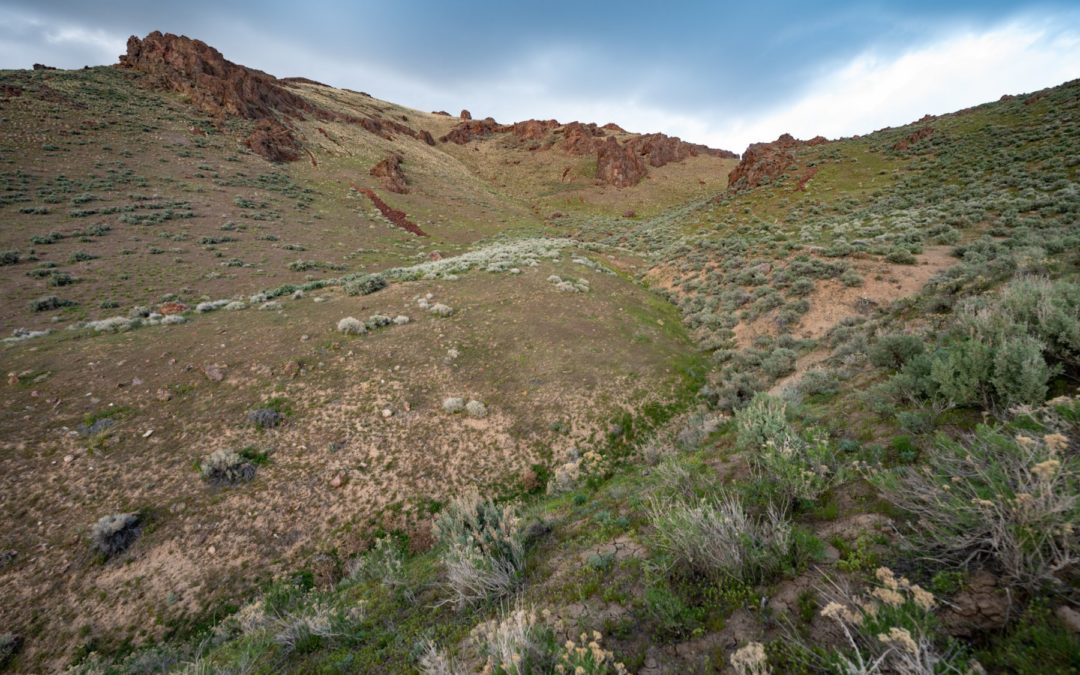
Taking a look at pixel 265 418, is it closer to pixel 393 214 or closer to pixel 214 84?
pixel 393 214

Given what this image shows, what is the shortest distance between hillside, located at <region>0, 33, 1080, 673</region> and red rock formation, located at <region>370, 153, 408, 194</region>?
2017cm

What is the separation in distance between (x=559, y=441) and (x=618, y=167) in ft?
202

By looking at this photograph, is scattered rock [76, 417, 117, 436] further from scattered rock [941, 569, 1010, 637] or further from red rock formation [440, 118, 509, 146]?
red rock formation [440, 118, 509, 146]

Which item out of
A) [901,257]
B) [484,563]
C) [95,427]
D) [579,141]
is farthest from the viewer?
[579,141]

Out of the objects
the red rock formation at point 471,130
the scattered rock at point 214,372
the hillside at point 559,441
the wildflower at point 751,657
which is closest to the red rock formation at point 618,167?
the red rock formation at point 471,130

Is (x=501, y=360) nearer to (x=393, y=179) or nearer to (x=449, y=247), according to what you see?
(x=449, y=247)

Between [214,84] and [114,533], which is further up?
[214,84]

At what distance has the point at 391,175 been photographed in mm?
45031

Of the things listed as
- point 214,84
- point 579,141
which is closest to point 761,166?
point 579,141

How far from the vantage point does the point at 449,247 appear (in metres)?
33.3

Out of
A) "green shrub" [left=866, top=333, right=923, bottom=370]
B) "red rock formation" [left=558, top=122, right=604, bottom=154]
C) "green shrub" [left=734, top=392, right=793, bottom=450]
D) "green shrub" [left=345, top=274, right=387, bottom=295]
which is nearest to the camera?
"green shrub" [left=734, top=392, right=793, bottom=450]

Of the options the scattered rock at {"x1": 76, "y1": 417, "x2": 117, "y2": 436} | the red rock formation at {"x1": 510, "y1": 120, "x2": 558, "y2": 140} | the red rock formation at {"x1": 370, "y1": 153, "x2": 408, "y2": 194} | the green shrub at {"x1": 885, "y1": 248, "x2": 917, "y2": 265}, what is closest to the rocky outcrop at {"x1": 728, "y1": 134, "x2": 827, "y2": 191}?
the green shrub at {"x1": 885, "y1": 248, "x2": 917, "y2": 265}

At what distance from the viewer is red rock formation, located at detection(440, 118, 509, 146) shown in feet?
268

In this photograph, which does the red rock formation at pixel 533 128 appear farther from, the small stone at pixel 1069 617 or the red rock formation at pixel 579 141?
the small stone at pixel 1069 617
